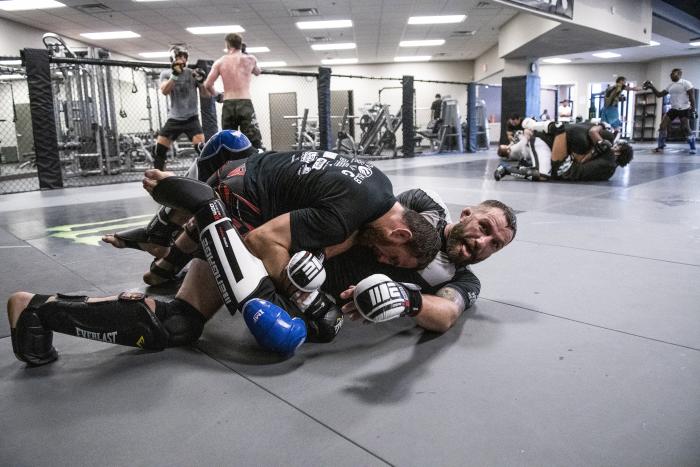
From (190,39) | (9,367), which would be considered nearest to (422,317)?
(9,367)

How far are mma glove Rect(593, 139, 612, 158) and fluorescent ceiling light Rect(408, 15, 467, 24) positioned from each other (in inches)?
321

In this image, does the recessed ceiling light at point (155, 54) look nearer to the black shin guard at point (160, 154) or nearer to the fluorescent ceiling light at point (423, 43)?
the fluorescent ceiling light at point (423, 43)

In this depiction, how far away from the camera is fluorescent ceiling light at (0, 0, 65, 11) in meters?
10.4

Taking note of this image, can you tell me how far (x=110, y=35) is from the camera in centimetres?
1376

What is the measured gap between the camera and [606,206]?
173 inches

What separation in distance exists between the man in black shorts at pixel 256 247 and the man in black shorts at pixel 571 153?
5.17m

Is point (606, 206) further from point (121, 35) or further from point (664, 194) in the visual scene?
point (121, 35)

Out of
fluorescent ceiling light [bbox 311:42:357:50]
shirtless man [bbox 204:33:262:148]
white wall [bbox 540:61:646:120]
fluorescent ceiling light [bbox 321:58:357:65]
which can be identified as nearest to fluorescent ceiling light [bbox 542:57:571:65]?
white wall [bbox 540:61:646:120]

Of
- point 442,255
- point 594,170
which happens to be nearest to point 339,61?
point 594,170

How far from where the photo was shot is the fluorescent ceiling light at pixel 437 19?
12867 millimetres

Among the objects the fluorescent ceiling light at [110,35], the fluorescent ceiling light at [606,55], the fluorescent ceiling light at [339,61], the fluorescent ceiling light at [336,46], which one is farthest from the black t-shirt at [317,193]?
the fluorescent ceiling light at [606,55]

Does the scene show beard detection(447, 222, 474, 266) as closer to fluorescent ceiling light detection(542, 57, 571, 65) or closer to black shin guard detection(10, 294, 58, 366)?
black shin guard detection(10, 294, 58, 366)

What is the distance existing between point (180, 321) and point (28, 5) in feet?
39.9

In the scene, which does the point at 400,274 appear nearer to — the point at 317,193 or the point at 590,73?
the point at 317,193
